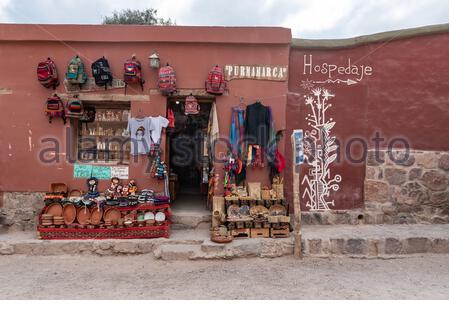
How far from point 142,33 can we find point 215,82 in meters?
1.73

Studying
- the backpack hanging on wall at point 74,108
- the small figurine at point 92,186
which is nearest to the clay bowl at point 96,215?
the small figurine at point 92,186

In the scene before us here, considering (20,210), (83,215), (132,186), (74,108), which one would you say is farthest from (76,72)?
(20,210)

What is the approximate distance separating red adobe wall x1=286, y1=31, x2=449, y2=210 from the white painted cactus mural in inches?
4.8

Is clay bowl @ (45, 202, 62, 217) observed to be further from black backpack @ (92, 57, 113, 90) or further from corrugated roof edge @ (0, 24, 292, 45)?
corrugated roof edge @ (0, 24, 292, 45)

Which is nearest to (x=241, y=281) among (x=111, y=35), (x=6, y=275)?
(x=6, y=275)

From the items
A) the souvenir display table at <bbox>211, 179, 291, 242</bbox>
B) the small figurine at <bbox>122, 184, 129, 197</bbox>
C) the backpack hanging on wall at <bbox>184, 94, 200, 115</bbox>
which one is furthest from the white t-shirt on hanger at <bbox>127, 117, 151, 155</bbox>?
the souvenir display table at <bbox>211, 179, 291, 242</bbox>

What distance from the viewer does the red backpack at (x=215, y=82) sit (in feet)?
18.4

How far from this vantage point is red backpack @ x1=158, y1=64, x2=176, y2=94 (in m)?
5.57

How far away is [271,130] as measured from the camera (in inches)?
227

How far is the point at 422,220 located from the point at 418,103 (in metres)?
2.36

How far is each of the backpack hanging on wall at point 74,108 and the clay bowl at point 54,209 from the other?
5.52 feet

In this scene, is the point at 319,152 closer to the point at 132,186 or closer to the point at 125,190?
the point at 132,186

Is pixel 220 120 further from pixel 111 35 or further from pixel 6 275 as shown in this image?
pixel 6 275

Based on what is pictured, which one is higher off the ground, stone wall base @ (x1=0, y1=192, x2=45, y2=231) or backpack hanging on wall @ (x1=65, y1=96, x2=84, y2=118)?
backpack hanging on wall @ (x1=65, y1=96, x2=84, y2=118)
